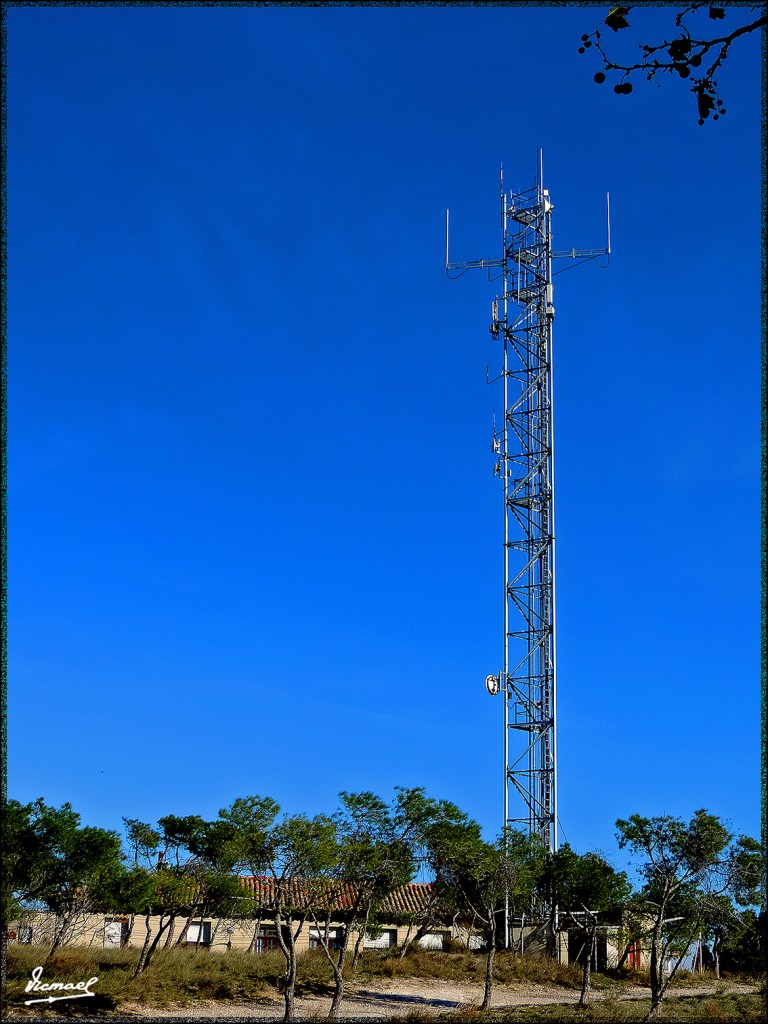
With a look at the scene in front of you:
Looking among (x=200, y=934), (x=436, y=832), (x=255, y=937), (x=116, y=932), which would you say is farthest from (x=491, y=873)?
(x=116, y=932)

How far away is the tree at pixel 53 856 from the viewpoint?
22469mm

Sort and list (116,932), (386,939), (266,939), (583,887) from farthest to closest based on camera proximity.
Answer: (386,939)
(266,939)
(116,932)
(583,887)

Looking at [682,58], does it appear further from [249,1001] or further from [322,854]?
[249,1001]

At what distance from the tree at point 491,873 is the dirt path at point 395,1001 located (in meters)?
1.09

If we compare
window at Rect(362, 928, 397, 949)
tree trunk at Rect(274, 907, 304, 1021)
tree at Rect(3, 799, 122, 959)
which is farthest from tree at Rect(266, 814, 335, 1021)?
window at Rect(362, 928, 397, 949)

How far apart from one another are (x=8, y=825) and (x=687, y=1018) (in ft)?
51.3

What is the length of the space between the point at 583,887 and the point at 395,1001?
22.1ft

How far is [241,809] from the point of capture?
21.9m

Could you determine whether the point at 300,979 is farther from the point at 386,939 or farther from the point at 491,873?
the point at 386,939

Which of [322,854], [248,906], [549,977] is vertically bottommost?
[549,977]

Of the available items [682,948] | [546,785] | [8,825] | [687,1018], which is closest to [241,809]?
[8,825]

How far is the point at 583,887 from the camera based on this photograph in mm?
30156

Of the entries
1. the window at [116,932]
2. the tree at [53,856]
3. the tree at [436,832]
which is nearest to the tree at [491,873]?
the tree at [436,832]

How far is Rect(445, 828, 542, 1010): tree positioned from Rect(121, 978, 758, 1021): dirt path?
1093 mm
